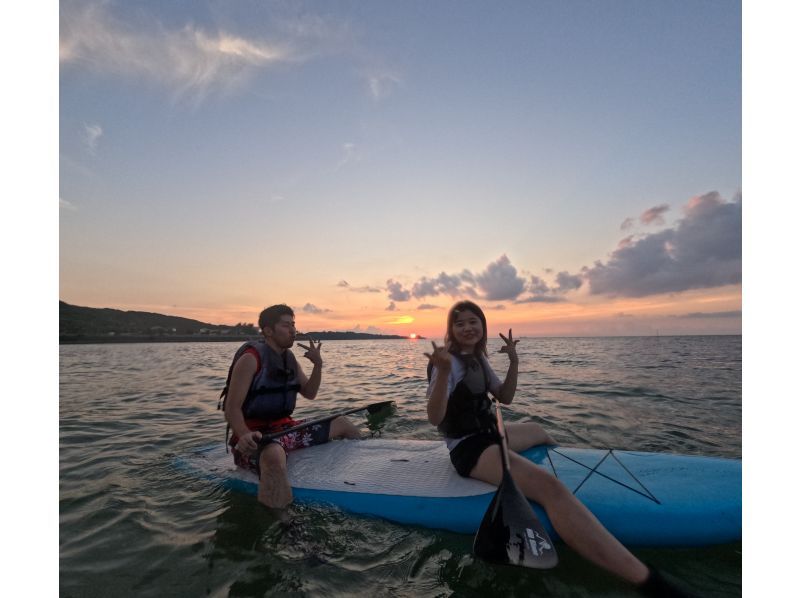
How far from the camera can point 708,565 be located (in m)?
3.22

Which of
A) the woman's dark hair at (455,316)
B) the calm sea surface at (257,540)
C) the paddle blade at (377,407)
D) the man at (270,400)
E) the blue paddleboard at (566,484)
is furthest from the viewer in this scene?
the paddle blade at (377,407)

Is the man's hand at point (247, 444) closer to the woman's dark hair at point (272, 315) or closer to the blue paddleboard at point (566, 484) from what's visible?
the blue paddleboard at point (566, 484)

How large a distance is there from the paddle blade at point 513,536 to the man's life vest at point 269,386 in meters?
3.08

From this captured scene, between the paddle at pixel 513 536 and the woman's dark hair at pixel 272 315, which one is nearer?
the paddle at pixel 513 536

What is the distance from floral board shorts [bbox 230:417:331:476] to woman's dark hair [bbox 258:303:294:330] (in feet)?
4.44

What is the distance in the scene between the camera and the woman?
9.16ft

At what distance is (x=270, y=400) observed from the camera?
508 centimetres

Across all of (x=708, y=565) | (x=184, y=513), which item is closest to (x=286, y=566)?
(x=184, y=513)

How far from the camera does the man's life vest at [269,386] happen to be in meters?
4.95

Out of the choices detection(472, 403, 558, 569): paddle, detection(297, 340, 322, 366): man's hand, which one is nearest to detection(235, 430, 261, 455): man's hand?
detection(297, 340, 322, 366): man's hand

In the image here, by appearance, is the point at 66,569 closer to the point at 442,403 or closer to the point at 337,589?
the point at 337,589

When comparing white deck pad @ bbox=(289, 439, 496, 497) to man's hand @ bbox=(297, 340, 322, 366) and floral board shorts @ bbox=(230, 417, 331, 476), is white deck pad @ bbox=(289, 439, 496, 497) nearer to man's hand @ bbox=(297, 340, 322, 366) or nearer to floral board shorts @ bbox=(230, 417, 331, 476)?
floral board shorts @ bbox=(230, 417, 331, 476)

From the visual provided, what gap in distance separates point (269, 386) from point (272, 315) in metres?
0.92

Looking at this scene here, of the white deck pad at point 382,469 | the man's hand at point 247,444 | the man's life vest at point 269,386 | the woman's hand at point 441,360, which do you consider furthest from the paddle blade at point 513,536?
the man's life vest at point 269,386
